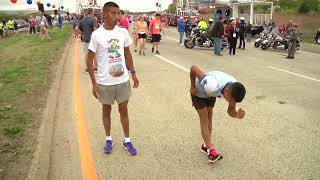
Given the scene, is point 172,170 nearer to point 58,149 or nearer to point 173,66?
point 58,149

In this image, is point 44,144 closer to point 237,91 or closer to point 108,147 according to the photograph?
point 108,147

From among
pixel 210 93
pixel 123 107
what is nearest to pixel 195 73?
pixel 210 93

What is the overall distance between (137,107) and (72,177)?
3444 millimetres

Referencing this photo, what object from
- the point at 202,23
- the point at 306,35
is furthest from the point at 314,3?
the point at 202,23

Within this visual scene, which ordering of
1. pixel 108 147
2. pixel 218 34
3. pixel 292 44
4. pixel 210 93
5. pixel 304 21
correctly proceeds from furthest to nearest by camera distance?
1. pixel 304 21
2. pixel 218 34
3. pixel 292 44
4. pixel 108 147
5. pixel 210 93

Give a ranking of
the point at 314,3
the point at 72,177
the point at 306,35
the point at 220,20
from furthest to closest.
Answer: the point at 314,3 < the point at 306,35 < the point at 220,20 < the point at 72,177

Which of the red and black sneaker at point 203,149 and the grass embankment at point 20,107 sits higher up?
the grass embankment at point 20,107

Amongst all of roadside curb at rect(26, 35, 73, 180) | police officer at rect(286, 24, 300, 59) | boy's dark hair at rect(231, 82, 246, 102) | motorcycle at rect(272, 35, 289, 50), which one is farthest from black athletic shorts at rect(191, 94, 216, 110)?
motorcycle at rect(272, 35, 289, 50)

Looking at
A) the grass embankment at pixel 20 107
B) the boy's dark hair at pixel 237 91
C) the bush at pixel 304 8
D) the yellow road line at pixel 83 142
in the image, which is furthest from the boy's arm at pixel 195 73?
the bush at pixel 304 8

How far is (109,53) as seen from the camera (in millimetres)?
5230

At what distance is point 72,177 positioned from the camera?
494cm

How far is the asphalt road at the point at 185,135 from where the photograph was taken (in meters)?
5.08

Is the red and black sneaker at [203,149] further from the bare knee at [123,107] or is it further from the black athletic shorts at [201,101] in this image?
the bare knee at [123,107]

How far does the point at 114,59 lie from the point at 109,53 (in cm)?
10
